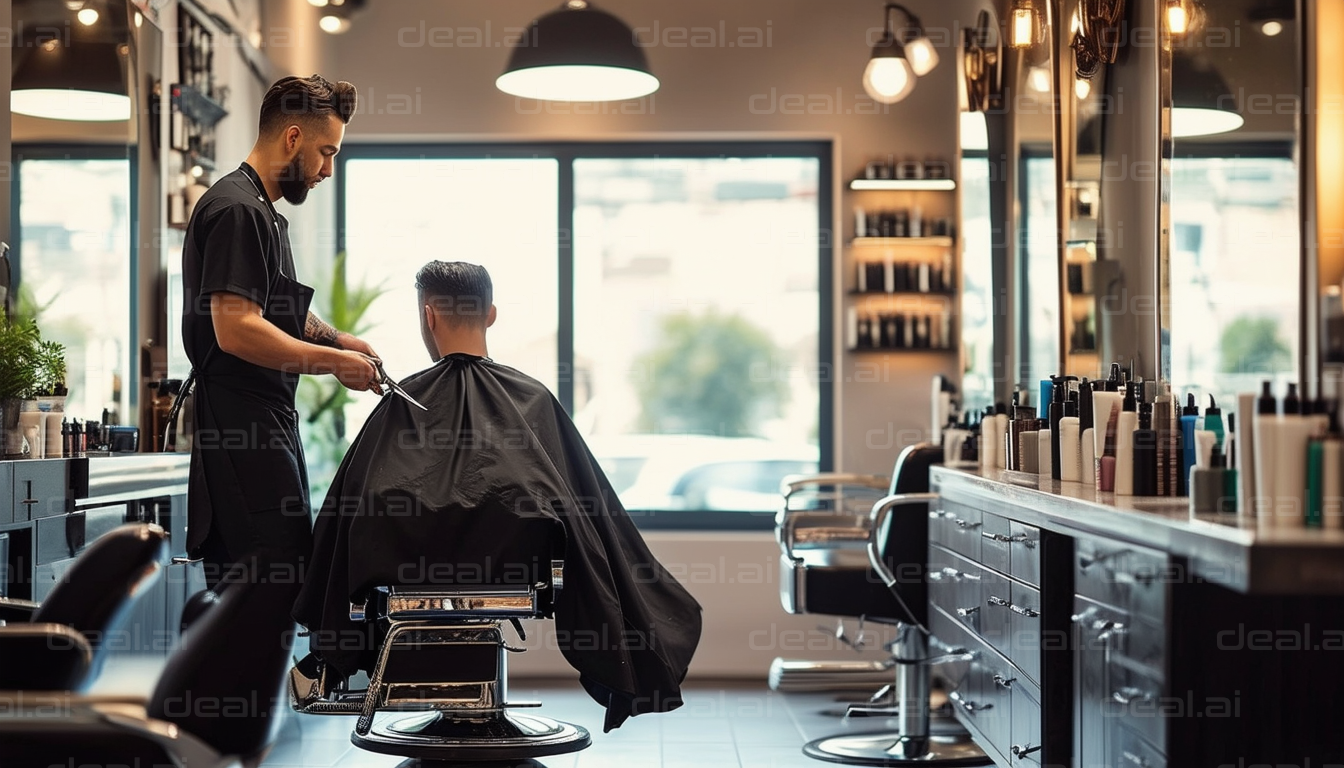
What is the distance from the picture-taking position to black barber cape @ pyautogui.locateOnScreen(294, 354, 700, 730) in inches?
109

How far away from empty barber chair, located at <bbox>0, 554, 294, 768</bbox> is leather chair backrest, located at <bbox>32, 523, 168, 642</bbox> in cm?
13

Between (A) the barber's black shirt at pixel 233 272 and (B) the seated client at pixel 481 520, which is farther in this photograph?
(B) the seated client at pixel 481 520

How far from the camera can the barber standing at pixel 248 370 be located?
250cm

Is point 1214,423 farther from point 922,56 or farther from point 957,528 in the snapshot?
point 922,56

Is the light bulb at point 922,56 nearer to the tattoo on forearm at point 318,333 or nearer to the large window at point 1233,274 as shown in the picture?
the large window at point 1233,274

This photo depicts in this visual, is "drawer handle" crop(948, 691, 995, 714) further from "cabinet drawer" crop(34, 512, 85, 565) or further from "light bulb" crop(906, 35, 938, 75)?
"light bulb" crop(906, 35, 938, 75)

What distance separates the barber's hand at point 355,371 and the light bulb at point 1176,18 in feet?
6.11

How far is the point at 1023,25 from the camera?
4.27 m

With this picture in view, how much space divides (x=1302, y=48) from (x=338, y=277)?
3925 mm

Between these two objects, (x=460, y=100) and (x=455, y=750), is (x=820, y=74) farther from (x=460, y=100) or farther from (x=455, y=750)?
(x=455, y=750)

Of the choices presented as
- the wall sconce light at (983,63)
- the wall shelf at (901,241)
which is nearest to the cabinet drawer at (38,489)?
the wall sconce light at (983,63)

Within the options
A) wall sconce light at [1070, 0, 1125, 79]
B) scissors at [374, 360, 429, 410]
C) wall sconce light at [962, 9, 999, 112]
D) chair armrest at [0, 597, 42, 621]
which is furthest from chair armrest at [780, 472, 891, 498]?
chair armrest at [0, 597, 42, 621]

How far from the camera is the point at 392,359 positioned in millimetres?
5754

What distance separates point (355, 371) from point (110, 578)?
81 cm
